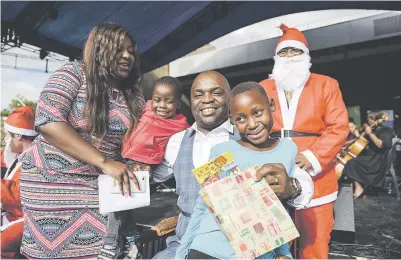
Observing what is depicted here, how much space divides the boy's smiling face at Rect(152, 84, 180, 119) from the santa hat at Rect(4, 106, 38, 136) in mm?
1350

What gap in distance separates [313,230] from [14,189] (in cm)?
231

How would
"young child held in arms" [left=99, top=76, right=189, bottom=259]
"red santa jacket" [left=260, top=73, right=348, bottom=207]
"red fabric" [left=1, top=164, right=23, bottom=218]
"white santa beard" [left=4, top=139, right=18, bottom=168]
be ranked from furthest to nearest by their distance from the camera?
1. "white santa beard" [left=4, top=139, right=18, bottom=168]
2. "red fabric" [left=1, top=164, right=23, bottom=218]
3. "red santa jacket" [left=260, top=73, right=348, bottom=207]
4. "young child held in arms" [left=99, top=76, right=189, bottom=259]

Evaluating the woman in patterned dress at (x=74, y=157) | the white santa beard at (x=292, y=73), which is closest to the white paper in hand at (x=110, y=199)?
the woman in patterned dress at (x=74, y=157)

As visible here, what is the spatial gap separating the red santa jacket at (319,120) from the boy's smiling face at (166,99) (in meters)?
0.72

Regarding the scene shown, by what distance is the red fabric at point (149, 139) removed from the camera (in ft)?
5.02

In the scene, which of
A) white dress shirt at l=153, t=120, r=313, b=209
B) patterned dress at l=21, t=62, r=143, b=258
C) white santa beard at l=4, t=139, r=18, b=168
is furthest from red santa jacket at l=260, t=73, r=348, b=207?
white santa beard at l=4, t=139, r=18, b=168

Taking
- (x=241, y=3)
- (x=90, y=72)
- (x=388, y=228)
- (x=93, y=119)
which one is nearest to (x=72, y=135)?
(x=93, y=119)

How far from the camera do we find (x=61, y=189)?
1.33 meters

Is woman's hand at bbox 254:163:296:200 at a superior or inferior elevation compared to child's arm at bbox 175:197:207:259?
superior

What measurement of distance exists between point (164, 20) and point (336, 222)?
5089 millimetres

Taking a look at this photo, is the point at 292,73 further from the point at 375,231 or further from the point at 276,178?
the point at 375,231

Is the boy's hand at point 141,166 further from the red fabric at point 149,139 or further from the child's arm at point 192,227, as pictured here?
the child's arm at point 192,227

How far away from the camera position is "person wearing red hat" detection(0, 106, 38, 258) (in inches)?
94.4

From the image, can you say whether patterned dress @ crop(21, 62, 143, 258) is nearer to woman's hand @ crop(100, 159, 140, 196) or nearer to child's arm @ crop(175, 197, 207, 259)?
woman's hand @ crop(100, 159, 140, 196)
